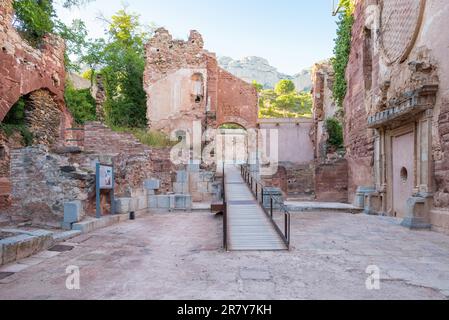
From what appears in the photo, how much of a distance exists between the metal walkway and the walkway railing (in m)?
→ 0.10

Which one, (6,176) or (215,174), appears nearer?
(6,176)

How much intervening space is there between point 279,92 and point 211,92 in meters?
31.6

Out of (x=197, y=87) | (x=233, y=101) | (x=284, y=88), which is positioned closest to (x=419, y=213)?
(x=197, y=87)

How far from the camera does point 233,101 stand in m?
24.2

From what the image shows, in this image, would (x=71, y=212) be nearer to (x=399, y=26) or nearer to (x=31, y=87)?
(x=31, y=87)

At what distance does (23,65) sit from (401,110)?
43.7ft

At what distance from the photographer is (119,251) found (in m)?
6.21

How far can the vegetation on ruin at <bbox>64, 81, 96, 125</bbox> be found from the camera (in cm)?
1986

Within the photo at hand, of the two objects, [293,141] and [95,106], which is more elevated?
[95,106]

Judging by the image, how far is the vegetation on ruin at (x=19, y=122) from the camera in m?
13.7

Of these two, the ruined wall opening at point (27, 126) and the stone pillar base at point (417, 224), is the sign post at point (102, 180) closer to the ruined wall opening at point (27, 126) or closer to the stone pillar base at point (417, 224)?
the ruined wall opening at point (27, 126)

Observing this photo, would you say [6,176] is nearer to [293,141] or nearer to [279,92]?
[293,141]

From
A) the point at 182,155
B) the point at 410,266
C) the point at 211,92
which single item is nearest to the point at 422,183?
the point at 410,266

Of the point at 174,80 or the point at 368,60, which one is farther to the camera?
the point at 174,80
